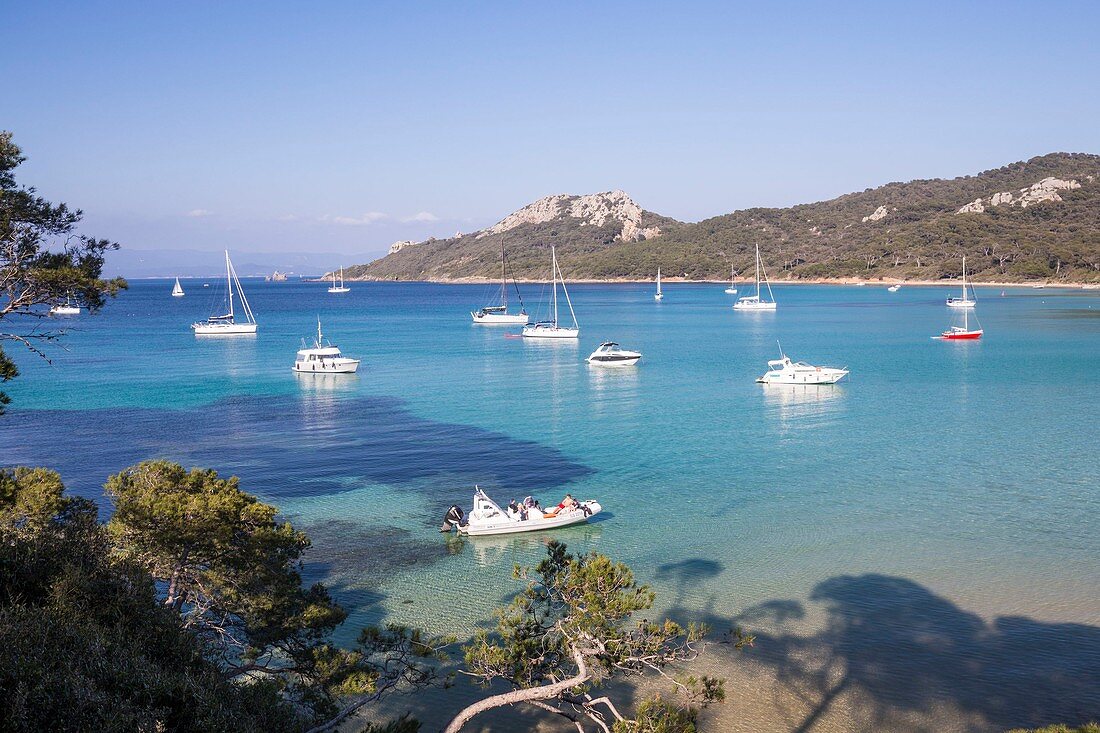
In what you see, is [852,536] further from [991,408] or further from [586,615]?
[991,408]

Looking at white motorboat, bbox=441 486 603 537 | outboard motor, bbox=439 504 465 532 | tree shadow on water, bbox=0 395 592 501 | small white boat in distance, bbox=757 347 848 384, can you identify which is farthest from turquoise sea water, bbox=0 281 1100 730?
small white boat in distance, bbox=757 347 848 384

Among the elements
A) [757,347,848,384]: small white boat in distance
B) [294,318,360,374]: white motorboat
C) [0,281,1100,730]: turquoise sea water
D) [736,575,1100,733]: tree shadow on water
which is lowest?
[736,575,1100,733]: tree shadow on water

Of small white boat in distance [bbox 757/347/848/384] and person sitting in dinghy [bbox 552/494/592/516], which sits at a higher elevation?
small white boat in distance [bbox 757/347/848/384]

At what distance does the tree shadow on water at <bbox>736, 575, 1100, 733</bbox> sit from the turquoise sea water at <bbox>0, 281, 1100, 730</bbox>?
0.06 meters

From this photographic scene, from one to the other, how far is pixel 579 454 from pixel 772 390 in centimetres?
2157

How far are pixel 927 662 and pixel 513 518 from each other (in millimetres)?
11583

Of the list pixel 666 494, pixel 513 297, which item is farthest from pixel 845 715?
pixel 513 297

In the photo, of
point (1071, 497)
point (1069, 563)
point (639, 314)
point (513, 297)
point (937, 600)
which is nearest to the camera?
point (937, 600)

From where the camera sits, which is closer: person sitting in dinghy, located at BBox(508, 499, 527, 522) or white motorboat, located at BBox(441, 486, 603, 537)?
white motorboat, located at BBox(441, 486, 603, 537)

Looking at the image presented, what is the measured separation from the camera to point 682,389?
51.4m

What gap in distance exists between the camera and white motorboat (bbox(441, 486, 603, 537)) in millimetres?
23438

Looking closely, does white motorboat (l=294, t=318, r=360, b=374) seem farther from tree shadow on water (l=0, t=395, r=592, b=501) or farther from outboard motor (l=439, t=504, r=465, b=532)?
outboard motor (l=439, t=504, r=465, b=532)

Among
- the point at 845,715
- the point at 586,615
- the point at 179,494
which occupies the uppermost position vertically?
the point at 179,494

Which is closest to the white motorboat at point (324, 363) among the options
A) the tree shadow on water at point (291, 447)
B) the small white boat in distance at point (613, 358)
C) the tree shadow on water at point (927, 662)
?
the tree shadow on water at point (291, 447)
